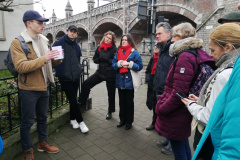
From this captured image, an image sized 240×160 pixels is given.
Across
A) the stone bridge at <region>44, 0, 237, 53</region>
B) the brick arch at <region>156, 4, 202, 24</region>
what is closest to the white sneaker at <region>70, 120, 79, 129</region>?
the stone bridge at <region>44, 0, 237, 53</region>

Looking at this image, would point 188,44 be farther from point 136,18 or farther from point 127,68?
point 136,18

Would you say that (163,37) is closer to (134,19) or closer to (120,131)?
(120,131)

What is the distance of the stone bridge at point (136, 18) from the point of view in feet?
44.8

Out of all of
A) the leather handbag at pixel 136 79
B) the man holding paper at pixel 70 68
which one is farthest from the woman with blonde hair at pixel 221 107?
the man holding paper at pixel 70 68

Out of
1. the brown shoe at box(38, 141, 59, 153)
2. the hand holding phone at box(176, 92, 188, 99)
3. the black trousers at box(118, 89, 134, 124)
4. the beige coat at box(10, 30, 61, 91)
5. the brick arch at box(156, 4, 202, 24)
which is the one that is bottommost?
the brown shoe at box(38, 141, 59, 153)

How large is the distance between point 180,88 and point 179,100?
0.44 feet

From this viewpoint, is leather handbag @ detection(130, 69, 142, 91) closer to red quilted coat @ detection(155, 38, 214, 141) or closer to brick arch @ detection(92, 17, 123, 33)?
red quilted coat @ detection(155, 38, 214, 141)

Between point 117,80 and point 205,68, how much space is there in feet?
7.14

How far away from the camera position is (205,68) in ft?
6.38

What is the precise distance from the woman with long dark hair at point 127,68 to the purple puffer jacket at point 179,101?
1576 millimetres

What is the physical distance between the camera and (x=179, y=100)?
77.4 inches

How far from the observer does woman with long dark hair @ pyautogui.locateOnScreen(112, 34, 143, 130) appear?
12.2ft

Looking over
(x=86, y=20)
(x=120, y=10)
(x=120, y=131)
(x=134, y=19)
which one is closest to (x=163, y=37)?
(x=120, y=131)

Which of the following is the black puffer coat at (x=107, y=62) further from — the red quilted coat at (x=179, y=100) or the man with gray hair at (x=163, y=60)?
the red quilted coat at (x=179, y=100)
